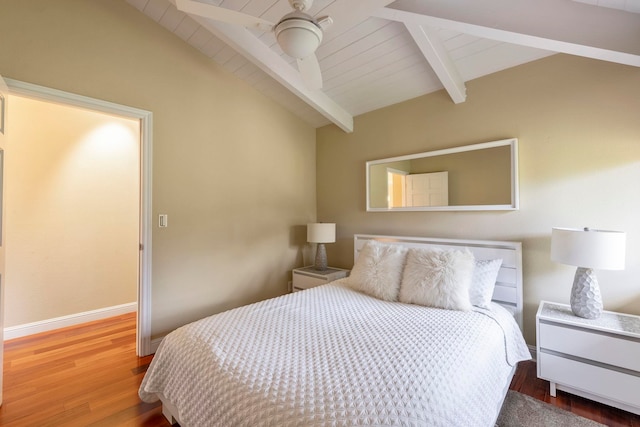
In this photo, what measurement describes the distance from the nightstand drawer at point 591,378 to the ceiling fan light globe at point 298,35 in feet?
8.03

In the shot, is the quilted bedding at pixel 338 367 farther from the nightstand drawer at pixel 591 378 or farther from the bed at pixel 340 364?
the nightstand drawer at pixel 591 378

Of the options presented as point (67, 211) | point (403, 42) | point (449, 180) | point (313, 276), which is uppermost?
point (403, 42)

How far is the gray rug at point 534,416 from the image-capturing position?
1696 millimetres

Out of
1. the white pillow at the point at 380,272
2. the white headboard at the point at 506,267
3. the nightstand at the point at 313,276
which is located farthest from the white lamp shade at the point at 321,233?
the white headboard at the point at 506,267

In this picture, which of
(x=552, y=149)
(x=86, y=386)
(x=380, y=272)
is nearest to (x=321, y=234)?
(x=380, y=272)

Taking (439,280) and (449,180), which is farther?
(449,180)

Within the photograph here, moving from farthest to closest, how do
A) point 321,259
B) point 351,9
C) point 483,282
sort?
1. point 321,259
2. point 483,282
3. point 351,9

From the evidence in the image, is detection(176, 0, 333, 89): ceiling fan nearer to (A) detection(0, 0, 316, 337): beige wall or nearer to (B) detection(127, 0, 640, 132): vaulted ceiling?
(B) detection(127, 0, 640, 132): vaulted ceiling

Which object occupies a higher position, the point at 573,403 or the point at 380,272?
the point at 380,272

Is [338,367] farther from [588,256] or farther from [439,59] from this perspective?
[439,59]

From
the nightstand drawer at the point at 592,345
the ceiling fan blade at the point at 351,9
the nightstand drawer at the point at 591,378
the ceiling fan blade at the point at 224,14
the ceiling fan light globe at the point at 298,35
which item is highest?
the ceiling fan blade at the point at 351,9

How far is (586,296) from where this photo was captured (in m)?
1.93

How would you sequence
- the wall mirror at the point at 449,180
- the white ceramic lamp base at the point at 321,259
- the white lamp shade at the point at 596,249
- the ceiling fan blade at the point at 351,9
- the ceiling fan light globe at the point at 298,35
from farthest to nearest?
1. the white ceramic lamp base at the point at 321,259
2. the wall mirror at the point at 449,180
3. the white lamp shade at the point at 596,249
4. the ceiling fan blade at the point at 351,9
5. the ceiling fan light globe at the point at 298,35

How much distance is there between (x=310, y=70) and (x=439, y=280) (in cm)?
169
